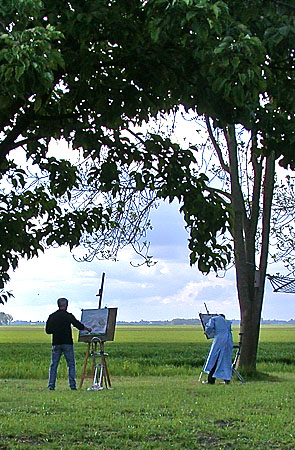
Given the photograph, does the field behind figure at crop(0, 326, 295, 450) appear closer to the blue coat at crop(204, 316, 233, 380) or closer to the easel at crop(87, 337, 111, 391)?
the easel at crop(87, 337, 111, 391)

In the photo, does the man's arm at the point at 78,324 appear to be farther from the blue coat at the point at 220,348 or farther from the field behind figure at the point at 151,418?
the blue coat at the point at 220,348

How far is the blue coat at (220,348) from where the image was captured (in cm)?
1817

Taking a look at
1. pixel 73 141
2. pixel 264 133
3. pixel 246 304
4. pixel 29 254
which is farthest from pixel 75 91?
pixel 246 304

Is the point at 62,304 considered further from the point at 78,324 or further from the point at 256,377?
the point at 256,377

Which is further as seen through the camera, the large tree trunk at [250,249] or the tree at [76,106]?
the large tree trunk at [250,249]

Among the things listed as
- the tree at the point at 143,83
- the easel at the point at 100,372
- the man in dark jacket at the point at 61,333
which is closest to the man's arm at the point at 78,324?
the man in dark jacket at the point at 61,333

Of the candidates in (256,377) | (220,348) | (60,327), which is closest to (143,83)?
(60,327)

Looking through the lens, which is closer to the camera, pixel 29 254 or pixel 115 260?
pixel 29 254

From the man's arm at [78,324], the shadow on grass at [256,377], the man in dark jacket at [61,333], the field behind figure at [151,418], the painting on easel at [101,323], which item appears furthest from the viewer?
the shadow on grass at [256,377]

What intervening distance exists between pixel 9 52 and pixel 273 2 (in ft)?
7.04

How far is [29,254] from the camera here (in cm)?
891

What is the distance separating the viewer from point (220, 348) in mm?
18406

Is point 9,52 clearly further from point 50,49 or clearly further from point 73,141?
point 73,141

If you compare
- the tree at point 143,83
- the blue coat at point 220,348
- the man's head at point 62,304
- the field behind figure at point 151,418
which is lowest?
the field behind figure at point 151,418
